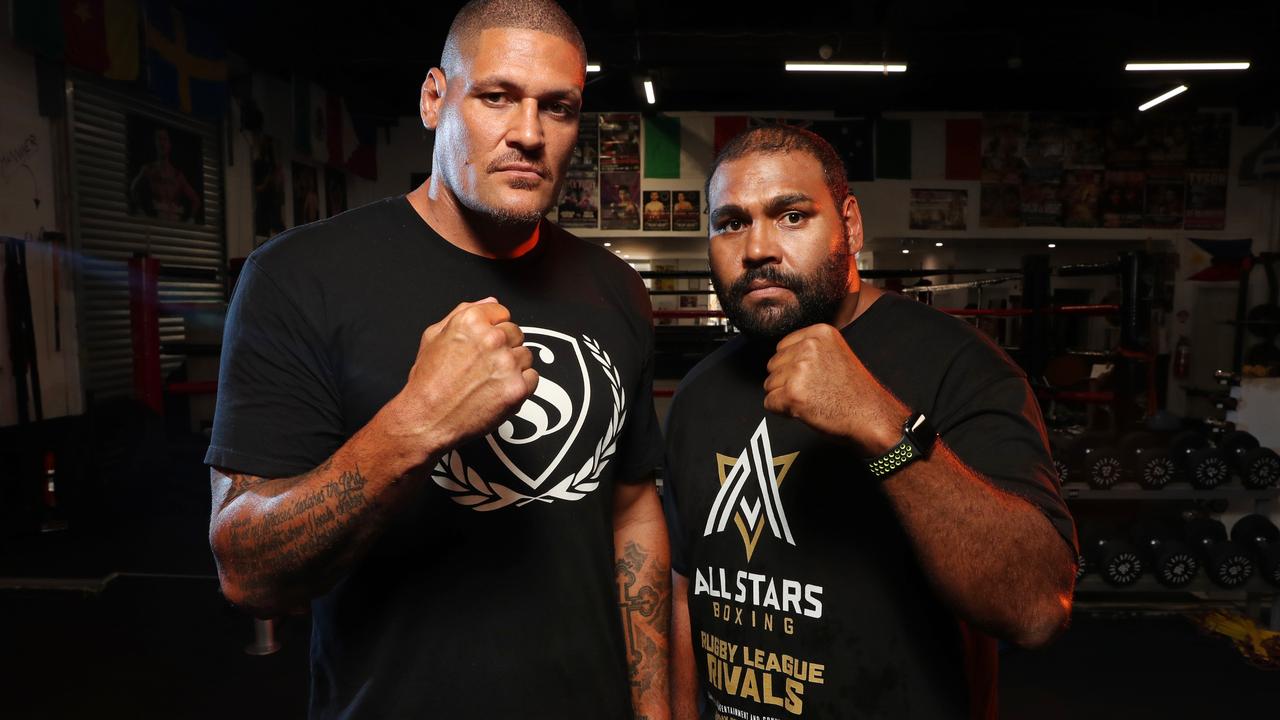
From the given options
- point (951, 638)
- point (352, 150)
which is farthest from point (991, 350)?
point (352, 150)

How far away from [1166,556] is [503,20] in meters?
3.63

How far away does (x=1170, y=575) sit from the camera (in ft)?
11.1

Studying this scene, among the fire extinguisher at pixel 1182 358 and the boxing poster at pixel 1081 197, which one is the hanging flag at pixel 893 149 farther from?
the fire extinguisher at pixel 1182 358

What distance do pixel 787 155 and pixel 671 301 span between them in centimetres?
754

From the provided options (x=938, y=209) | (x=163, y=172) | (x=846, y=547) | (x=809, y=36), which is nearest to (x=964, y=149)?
(x=938, y=209)

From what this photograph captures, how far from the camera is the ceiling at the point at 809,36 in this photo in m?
5.89

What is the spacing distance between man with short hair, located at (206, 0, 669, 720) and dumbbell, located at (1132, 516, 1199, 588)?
311 cm

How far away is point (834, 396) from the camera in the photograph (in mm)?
1006

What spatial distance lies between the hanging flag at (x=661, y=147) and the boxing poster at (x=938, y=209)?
260 cm

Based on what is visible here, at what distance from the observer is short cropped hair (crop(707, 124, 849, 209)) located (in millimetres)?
1284

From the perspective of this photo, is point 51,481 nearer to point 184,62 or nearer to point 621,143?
point 184,62

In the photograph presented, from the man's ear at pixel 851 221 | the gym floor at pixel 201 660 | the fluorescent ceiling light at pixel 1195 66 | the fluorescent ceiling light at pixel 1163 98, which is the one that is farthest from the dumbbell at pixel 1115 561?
the fluorescent ceiling light at pixel 1163 98

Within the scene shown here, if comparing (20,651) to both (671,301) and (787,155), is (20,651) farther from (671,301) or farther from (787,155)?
(671,301)

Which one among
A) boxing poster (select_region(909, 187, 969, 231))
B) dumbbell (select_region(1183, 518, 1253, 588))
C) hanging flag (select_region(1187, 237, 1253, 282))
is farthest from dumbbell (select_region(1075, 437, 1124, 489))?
boxing poster (select_region(909, 187, 969, 231))
